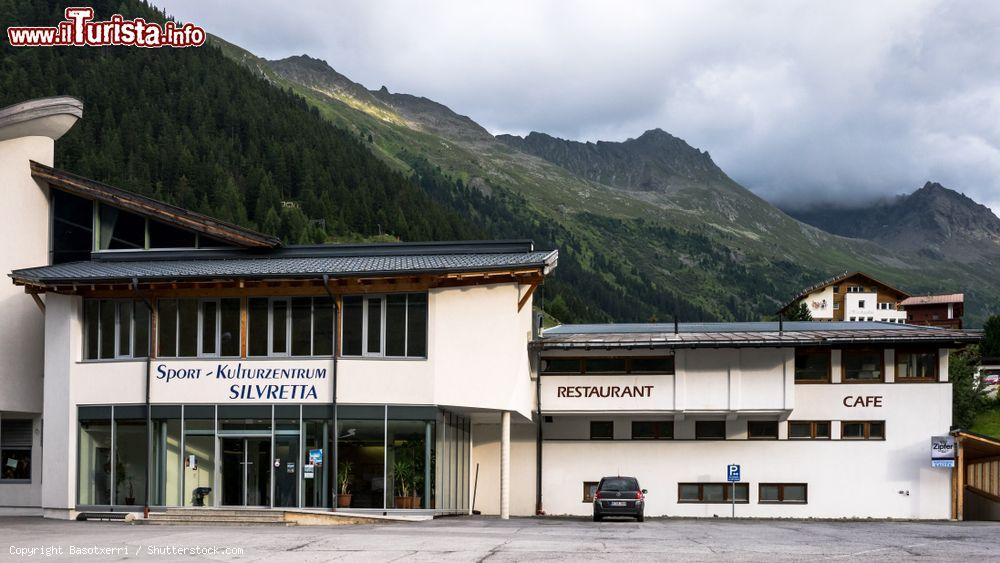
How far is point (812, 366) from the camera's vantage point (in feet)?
137

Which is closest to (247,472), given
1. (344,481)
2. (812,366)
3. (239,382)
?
(239,382)

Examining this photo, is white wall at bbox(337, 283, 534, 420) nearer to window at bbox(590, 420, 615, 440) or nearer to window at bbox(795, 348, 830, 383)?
window at bbox(590, 420, 615, 440)

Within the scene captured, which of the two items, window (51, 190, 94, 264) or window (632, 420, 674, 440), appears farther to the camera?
window (632, 420, 674, 440)

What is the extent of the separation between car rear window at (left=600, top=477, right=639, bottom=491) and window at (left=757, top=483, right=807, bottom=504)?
7624mm

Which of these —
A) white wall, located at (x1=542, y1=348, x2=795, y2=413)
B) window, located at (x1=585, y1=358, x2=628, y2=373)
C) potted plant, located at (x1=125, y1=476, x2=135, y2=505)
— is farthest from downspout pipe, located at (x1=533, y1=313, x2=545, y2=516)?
potted plant, located at (x1=125, y1=476, x2=135, y2=505)

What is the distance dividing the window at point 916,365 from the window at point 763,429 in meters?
4.90

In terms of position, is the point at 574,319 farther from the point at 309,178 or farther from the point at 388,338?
the point at 388,338

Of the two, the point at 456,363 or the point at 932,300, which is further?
the point at 932,300


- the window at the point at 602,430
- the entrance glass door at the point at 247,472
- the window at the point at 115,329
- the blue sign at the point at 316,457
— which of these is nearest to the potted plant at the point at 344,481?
the blue sign at the point at 316,457

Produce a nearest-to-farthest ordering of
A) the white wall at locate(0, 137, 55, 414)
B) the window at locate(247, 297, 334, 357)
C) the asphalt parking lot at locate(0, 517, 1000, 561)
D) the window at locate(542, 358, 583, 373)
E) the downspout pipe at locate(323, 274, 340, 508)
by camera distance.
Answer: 1. the asphalt parking lot at locate(0, 517, 1000, 561)
2. the downspout pipe at locate(323, 274, 340, 508)
3. the window at locate(247, 297, 334, 357)
4. the white wall at locate(0, 137, 55, 414)
5. the window at locate(542, 358, 583, 373)

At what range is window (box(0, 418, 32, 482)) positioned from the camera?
36.9 meters

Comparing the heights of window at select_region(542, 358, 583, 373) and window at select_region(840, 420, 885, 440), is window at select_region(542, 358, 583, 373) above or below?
above

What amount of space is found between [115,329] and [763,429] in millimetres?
23610

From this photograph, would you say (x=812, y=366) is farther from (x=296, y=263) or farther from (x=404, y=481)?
(x=296, y=263)
